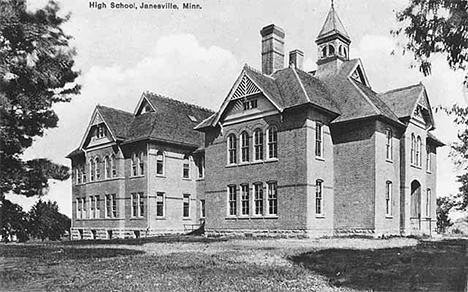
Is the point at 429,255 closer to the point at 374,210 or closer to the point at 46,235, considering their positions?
the point at 374,210

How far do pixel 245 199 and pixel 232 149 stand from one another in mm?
3253

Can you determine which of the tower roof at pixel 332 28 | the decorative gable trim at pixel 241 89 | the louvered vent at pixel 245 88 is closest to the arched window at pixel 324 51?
the tower roof at pixel 332 28

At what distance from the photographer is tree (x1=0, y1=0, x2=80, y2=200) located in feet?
44.0

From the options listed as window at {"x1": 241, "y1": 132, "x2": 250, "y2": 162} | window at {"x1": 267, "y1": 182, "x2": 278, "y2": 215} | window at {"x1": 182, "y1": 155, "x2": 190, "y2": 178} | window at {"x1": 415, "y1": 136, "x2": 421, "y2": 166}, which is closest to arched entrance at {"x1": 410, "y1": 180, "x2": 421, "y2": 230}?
window at {"x1": 415, "y1": 136, "x2": 421, "y2": 166}

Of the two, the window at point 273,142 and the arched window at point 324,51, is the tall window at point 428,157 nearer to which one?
the arched window at point 324,51

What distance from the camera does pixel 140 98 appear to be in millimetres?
34531

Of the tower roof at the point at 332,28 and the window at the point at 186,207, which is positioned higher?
the tower roof at the point at 332,28

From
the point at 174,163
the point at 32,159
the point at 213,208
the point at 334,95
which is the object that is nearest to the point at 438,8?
the point at 32,159

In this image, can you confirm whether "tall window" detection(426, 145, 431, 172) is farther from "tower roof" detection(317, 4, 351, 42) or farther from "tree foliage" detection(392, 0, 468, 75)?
"tree foliage" detection(392, 0, 468, 75)

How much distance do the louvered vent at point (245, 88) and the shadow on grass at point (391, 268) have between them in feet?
39.3

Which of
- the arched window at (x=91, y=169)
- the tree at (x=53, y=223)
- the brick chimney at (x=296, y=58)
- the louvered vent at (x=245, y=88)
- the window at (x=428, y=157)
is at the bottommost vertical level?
the tree at (x=53, y=223)

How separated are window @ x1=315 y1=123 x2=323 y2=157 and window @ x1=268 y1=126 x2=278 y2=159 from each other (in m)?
2.24

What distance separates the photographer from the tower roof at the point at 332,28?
94.8 feet

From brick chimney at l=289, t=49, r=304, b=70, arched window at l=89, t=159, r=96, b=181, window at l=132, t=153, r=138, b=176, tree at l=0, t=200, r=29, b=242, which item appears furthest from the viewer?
arched window at l=89, t=159, r=96, b=181
